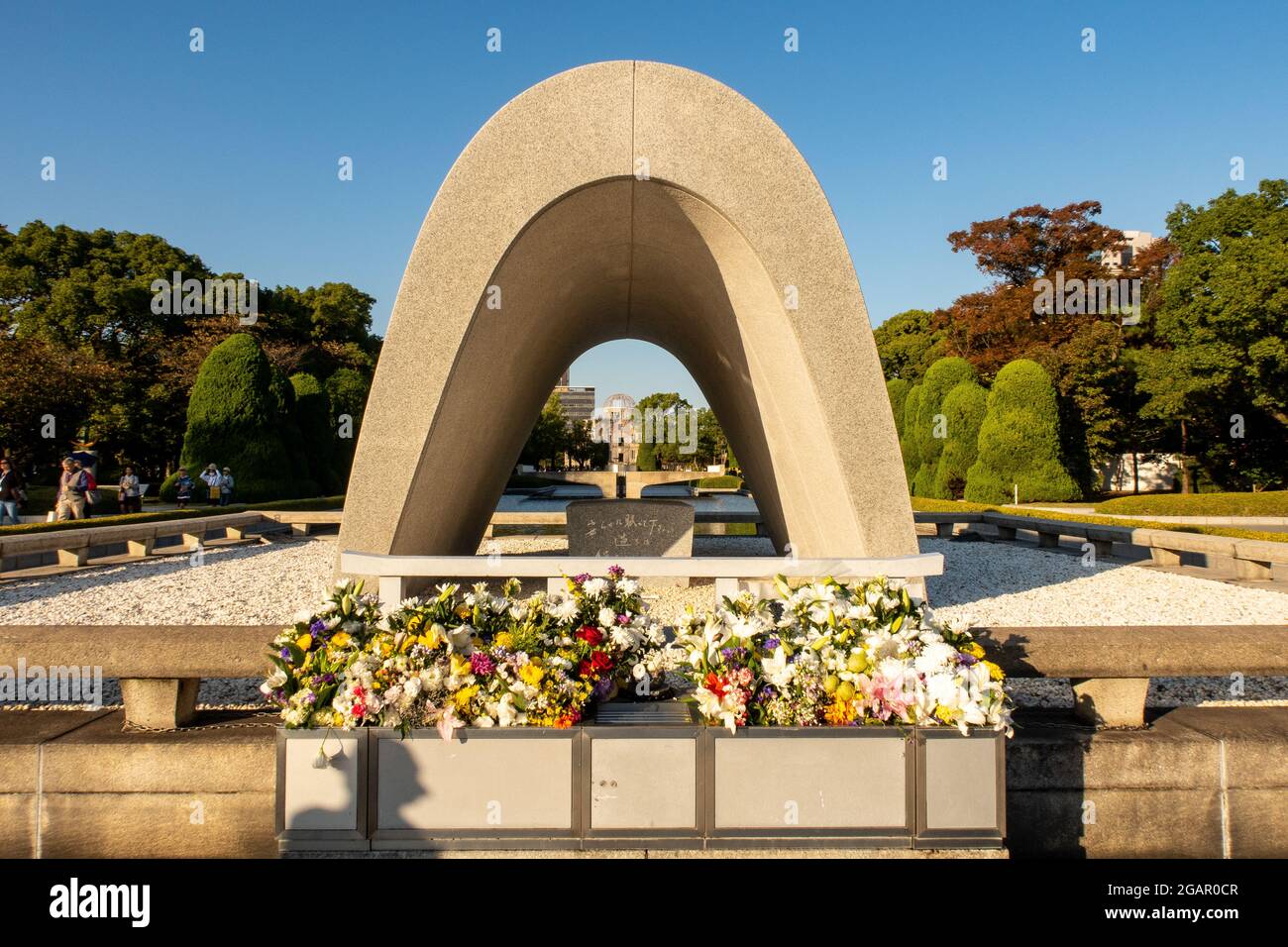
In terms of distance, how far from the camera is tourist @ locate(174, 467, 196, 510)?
19.5m

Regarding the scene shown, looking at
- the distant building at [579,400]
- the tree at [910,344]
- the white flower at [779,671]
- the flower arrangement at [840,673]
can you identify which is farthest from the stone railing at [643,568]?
the distant building at [579,400]

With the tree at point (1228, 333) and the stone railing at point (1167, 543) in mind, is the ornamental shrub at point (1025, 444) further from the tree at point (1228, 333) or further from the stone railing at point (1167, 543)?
the stone railing at point (1167, 543)

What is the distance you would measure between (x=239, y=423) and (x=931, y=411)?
2436 centimetres

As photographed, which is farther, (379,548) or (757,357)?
(757,357)

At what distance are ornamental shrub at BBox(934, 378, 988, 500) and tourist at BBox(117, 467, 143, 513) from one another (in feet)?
84.1

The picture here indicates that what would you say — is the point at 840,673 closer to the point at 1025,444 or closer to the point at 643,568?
the point at 643,568

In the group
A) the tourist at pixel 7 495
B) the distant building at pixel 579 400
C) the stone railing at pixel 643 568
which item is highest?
the distant building at pixel 579 400

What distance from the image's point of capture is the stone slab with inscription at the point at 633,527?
9.17m

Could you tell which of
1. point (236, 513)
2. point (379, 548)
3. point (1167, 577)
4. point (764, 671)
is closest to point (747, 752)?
point (764, 671)

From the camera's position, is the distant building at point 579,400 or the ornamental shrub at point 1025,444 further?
the distant building at point 579,400

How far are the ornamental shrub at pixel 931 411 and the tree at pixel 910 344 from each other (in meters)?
10.3
